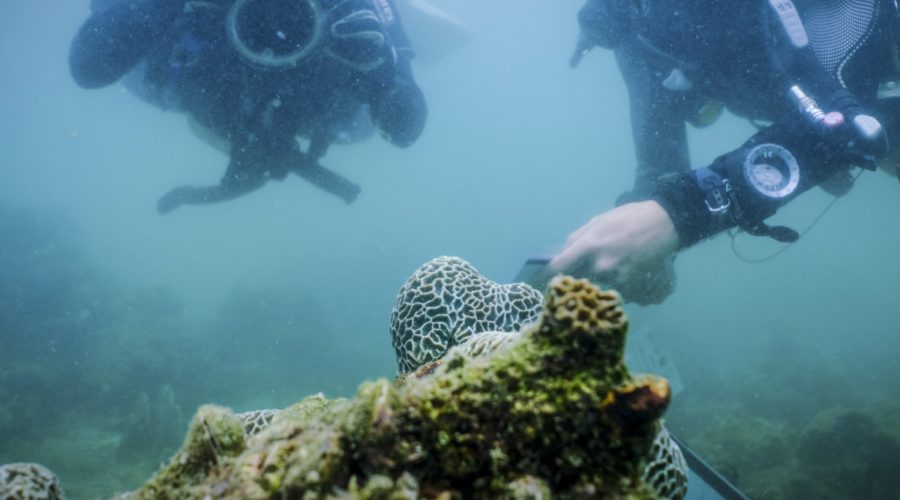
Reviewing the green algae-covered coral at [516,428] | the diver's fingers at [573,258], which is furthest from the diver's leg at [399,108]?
the green algae-covered coral at [516,428]

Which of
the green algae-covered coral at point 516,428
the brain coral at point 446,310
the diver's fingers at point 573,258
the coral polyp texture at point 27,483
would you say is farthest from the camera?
the diver's fingers at point 573,258

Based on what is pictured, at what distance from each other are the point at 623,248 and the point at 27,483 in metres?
2.96

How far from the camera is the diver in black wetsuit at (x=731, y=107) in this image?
3.08 m

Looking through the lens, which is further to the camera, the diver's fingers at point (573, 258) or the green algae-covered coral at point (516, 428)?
the diver's fingers at point (573, 258)

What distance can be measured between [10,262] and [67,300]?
5700 millimetres

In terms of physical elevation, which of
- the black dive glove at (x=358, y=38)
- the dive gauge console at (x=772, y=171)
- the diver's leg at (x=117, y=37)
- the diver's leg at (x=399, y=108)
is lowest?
the dive gauge console at (x=772, y=171)

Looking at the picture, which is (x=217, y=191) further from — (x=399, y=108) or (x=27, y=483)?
(x=27, y=483)

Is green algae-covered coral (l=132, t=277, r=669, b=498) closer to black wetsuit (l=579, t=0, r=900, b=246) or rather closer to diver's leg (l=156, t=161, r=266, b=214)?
black wetsuit (l=579, t=0, r=900, b=246)

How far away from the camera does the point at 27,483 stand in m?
1.78

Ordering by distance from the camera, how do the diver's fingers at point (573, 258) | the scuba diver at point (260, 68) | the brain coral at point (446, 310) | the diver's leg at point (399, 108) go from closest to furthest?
the brain coral at point (446, 310) < the diver's fingers at point (573, 258) < the scuba diver at point (260, 68) < the diver's leg at point (399, 108)

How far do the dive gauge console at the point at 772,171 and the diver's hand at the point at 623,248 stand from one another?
0.82 metres

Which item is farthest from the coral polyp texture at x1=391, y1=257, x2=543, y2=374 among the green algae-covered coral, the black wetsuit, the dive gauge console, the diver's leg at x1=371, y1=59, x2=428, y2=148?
the diver's leg at x1=371, y1=59, x2=428, y2=148

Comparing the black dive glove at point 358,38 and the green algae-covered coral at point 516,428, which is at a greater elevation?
the black dive glove at point 358,38

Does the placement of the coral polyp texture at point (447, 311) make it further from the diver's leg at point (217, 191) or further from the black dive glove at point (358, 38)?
the diver's leg at point (217, 191)
